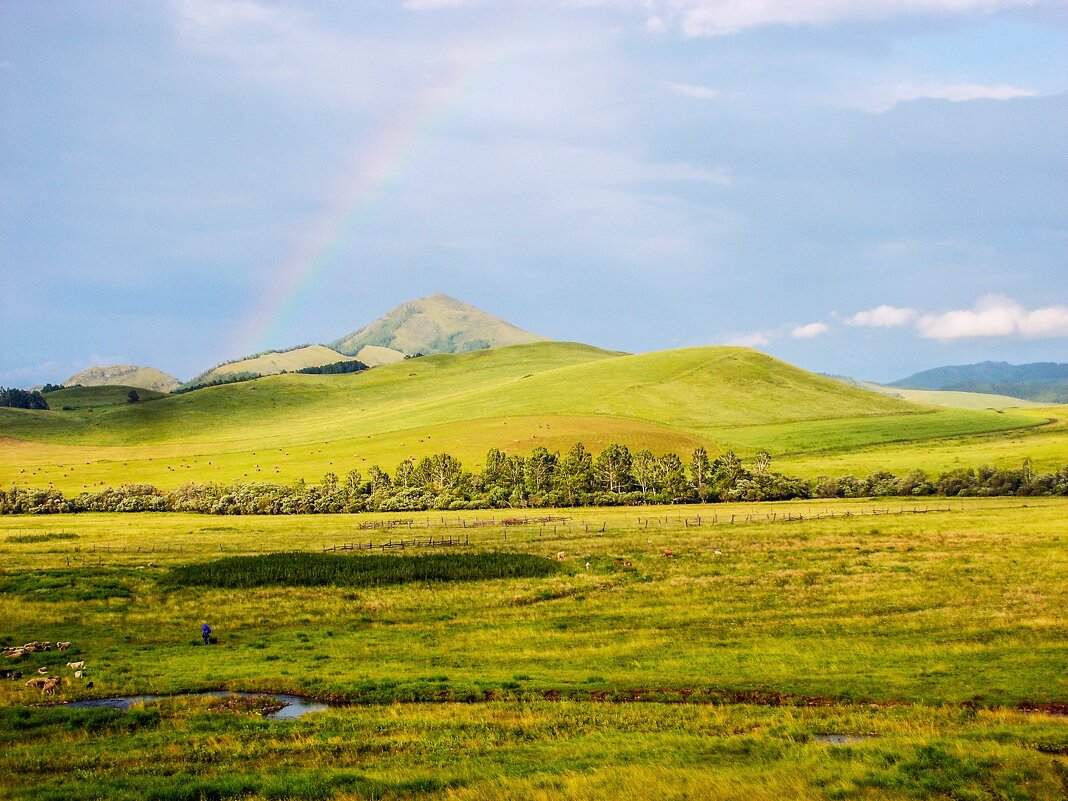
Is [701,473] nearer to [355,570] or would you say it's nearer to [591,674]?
[355,570]

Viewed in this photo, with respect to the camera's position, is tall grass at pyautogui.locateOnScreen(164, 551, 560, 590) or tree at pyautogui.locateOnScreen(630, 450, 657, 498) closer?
tall grass at pyautogui.locateOnScreen(164, 551, 560, 590)

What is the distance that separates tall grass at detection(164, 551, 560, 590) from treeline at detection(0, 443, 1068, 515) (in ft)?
215

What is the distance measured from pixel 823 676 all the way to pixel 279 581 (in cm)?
4330

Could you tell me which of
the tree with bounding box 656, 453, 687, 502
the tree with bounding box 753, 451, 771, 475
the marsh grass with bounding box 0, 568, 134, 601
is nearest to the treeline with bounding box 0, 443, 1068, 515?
the tree with bounding box 656, 453, 687, 502

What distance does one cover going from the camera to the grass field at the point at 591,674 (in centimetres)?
1844

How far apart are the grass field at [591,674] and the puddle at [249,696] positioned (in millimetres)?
613

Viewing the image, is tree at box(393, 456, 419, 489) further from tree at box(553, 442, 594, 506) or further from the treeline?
tree at box(553, 442, 594, 506)

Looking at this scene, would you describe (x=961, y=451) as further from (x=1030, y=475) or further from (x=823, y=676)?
(x=823, y=676)

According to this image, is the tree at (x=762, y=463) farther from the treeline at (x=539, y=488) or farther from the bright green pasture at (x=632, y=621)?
the bright green pasture at (x=632, y=621)

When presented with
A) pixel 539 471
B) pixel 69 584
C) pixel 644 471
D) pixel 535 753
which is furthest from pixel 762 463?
pixel 535 753

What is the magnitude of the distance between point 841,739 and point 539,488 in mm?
112913

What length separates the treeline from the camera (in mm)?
128125

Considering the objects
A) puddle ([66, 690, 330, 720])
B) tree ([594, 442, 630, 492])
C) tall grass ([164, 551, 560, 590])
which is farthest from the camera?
tree ([594, 442, 630, 492])

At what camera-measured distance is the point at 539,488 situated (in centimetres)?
13450
